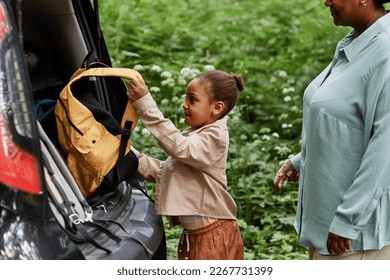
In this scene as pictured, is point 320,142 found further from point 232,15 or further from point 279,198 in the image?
point 232,15

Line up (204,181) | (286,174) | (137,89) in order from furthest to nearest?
1. (286,174)
2. (204,181)
3. (137,89)

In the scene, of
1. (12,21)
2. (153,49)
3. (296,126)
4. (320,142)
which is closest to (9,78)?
(12,21)

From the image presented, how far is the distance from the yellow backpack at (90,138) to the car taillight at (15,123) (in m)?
0.86

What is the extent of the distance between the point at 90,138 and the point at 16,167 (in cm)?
96

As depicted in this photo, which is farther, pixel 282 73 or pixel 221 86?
pixel 282 73

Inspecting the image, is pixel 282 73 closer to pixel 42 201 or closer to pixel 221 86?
pixel 221 86

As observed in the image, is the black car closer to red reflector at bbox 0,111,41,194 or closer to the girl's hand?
red reflector at bbox 0,111,41,194

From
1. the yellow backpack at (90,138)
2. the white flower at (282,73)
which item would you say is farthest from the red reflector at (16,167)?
the white flower at (282,73)

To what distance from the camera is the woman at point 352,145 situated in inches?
149

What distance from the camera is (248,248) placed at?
712 cm

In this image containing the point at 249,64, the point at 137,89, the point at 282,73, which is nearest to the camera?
the point at 137,89

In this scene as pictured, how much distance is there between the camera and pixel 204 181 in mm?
4574

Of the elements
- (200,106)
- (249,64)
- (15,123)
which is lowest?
(249,64)

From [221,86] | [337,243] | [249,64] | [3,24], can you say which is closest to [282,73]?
[249,64]
